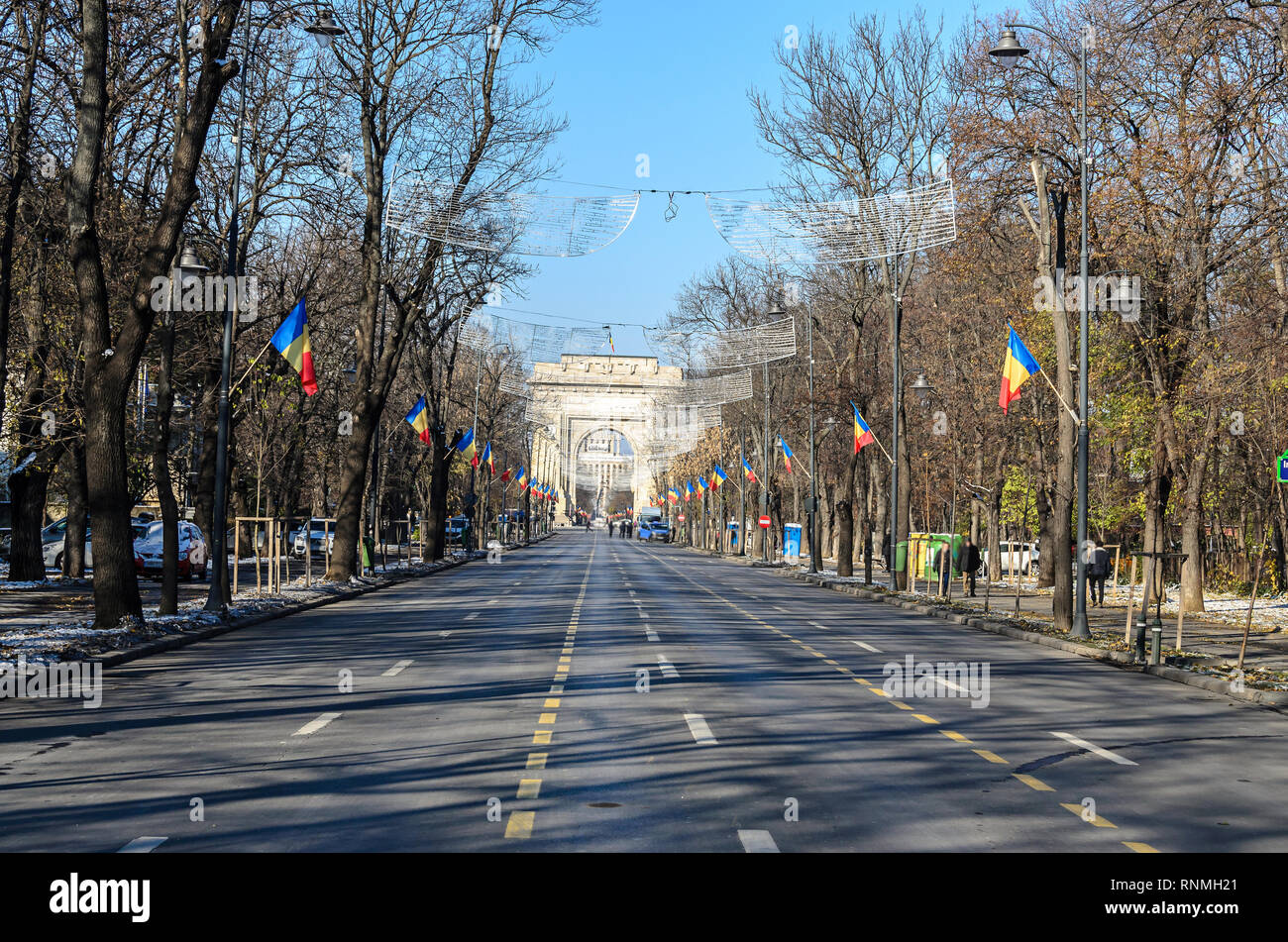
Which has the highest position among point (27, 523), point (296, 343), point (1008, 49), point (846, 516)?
point (1008, 49)

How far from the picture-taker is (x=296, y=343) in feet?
95.8

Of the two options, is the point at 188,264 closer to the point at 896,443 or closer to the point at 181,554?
the point at 181,554

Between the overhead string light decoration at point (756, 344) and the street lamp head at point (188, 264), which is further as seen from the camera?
the overhead string light decoration at point (756, 344)

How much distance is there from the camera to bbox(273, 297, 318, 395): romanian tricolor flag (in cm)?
2864

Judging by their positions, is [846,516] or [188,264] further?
[846,516]

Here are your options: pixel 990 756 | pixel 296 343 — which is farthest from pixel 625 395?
pixel 990 756

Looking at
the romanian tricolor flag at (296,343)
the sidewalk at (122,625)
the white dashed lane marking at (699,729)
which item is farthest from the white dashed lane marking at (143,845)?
the romanian tricolor flag at (296,343)

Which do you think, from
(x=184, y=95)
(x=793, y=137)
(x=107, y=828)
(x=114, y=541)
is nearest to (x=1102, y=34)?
(x=793, y=137)

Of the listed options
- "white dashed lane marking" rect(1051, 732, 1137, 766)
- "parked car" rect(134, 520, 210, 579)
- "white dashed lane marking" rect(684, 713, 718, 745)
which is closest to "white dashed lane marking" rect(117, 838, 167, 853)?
"white dashed lane marking" rect(684, 713, 718, 745)

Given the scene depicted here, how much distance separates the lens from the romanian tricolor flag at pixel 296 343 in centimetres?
2864

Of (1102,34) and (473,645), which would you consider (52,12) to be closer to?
(473,645)

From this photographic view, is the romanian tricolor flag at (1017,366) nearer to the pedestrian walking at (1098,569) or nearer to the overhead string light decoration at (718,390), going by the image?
the pedestrian walking at (1098,569)

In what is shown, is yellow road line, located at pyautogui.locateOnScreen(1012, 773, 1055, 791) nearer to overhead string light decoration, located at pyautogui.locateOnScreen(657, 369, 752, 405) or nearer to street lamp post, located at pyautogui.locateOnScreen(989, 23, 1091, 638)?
street lamp post, located at pyautogui.locateOnScreen(989, 23, 1091, 638)
